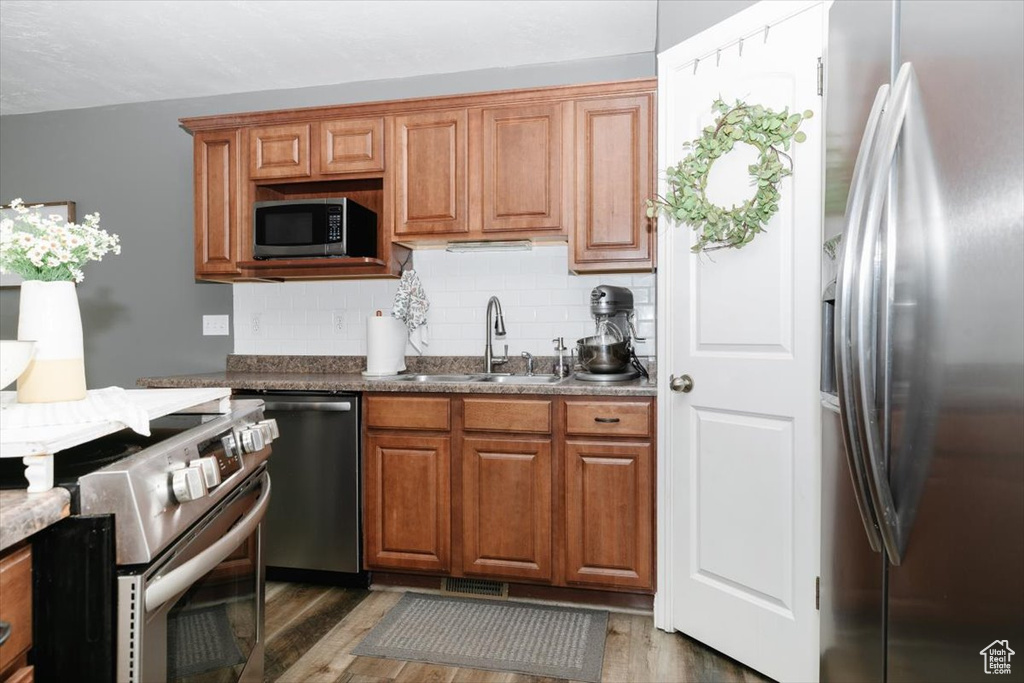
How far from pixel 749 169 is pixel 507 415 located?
1.30 metres

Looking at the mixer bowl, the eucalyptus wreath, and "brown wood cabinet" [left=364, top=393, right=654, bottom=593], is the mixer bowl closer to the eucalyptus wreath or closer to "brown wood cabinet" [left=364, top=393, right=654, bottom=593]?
"brown wood cabinet" [left=364, top=393, right=654, bottom=593]

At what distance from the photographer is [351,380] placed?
8.83ft

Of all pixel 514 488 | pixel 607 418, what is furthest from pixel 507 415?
pixel 607 418

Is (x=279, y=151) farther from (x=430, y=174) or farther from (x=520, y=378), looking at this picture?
(x=520, y=378)

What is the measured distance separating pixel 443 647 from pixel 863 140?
79.6 inches

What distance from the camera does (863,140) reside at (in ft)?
3.34

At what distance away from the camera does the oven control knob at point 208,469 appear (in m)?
1.01

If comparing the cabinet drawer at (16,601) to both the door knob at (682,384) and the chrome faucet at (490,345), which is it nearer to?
the door knob at (682,384)

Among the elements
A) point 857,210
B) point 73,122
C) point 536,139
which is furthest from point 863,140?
point 73,122

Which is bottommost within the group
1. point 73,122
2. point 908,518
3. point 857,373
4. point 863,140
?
point 908,518

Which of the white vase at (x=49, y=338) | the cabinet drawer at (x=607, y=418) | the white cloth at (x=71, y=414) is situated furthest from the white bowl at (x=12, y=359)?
the cabinet drawer at (x=607, y=418)

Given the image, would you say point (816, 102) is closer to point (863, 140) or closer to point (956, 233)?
point (863, 140)

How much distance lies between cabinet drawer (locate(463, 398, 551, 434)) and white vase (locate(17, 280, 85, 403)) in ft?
5.11

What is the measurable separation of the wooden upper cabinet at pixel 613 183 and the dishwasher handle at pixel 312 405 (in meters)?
1.23
